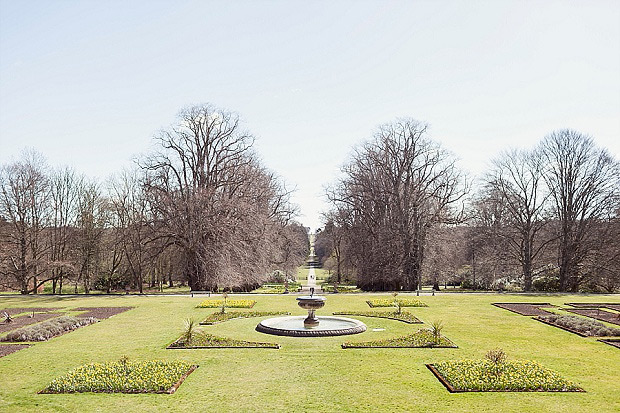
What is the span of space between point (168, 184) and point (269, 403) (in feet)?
111

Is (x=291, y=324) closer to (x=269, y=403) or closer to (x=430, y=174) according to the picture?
(x=269, y=403)

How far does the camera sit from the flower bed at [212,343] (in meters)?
17.5

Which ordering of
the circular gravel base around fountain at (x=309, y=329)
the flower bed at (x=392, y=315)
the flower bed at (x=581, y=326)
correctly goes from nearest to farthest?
the circular gravel base around fountain at (x=309, y=329) < the flower bed at (x=581, y=326) < the flower bed at (x=392, y=315)

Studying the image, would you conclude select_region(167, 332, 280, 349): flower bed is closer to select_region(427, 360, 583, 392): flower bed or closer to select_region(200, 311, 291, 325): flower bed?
select_region(200, 311, 291, 325): flower bed

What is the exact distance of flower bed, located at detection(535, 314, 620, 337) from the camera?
20188 mm

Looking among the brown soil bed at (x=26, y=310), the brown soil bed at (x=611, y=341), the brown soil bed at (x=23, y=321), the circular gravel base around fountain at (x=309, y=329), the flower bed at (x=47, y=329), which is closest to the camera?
the brown soil bed at (x=611, y=341)

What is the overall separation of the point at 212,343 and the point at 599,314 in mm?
20008

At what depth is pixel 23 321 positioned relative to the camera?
2473cm

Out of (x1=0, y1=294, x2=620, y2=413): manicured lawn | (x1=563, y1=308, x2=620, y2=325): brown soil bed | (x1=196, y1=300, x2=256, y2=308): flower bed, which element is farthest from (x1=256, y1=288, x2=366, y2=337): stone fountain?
(x1=563, y1=308, x2=620, y2=325): brown soil bed

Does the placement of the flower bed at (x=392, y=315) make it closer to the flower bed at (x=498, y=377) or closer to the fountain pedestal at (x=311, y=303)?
the fountain pedestal at (x=311, y=303)

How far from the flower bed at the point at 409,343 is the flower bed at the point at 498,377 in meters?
3.04

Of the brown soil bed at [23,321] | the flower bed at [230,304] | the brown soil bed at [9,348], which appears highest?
the flower bed at [230,304]

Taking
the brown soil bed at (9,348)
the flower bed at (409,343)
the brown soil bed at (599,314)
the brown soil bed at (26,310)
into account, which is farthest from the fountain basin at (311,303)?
the brown soil bed at (26,310)

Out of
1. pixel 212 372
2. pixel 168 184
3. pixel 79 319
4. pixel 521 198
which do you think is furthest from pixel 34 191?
pixel 521 198
